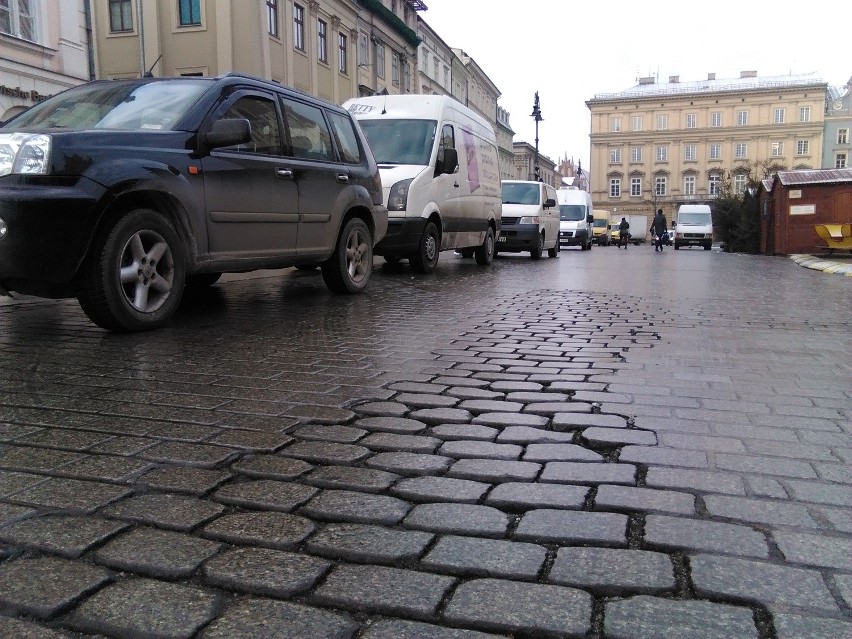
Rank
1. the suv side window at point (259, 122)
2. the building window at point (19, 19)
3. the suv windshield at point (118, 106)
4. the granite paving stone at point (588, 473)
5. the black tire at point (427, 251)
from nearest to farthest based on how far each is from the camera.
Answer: the granite paving stone at point (588, 473) < the suv windshield at point (118, 106) < the suv side window at point (259, 122) < the black tire at point (427, 251) < the building window at point (19, 19)

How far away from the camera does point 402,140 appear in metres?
12.1

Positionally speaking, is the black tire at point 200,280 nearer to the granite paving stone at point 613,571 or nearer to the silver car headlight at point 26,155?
the silver car headlight at point 26,155

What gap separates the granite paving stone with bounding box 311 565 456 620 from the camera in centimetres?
181

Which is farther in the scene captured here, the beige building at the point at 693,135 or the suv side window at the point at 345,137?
the beige building at the point at 693,135

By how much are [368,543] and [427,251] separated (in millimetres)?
10121

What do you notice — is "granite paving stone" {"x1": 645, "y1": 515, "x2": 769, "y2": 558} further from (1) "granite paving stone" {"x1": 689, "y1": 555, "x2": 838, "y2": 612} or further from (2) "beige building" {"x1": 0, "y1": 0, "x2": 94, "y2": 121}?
(2) "beige building" {"x1": 0, "y1": 0, "x2": 94, "y2": 121}

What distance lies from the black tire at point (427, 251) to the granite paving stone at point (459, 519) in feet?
30.7

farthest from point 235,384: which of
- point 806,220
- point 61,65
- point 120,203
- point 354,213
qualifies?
point 806,220

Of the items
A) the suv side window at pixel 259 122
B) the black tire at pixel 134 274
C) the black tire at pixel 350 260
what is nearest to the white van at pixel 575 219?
the black tire at pixel 350 260

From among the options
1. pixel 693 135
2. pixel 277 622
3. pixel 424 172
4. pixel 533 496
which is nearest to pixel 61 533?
pixel 277 622

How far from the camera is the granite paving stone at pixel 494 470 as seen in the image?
8.89ft

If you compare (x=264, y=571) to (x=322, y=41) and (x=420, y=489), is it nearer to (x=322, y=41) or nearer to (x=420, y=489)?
(x=420, y=489)

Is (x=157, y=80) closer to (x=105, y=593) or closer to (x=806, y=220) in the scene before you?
(x=105, y=593)

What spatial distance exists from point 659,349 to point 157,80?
4.47m
